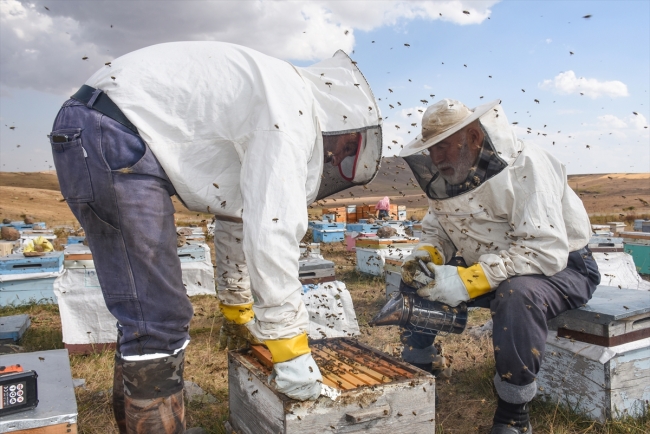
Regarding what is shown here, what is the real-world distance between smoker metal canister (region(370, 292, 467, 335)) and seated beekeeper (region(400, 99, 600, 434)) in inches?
4.6

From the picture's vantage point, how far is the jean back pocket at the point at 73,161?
1831 mm

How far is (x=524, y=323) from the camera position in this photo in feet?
8.14

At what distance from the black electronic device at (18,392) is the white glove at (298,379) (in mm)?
950

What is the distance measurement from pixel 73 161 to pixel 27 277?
15.3 ft

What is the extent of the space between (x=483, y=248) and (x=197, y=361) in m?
2.42

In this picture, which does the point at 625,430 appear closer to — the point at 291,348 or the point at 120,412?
the point at 291,348

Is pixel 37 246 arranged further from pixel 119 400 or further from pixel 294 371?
pixel 294 371

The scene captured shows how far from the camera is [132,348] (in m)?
1.88

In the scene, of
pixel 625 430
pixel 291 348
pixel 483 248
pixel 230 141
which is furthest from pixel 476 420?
pixel 230 141

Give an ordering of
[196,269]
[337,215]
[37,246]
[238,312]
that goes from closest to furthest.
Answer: [238,312], [196,269], [37,246], [337,215]

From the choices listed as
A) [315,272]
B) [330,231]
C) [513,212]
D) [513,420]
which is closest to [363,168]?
[513,212]

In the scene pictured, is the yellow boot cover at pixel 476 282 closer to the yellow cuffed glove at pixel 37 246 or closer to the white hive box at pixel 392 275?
the white hive box at pixel 392 275

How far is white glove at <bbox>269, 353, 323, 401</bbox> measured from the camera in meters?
1.88

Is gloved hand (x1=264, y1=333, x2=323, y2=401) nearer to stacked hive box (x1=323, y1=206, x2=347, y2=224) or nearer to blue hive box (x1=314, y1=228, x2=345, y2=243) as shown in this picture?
blue hive box (x1=314, y1=228, x2=345, y2=243)
